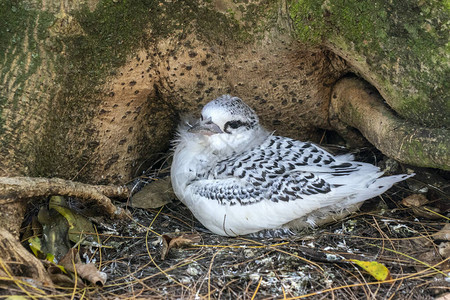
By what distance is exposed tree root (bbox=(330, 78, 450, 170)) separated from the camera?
3625 mm

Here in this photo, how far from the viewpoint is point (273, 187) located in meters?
3.90

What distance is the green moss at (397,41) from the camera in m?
3.44

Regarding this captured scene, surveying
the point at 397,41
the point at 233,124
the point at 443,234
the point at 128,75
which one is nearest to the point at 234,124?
the point at 233,124

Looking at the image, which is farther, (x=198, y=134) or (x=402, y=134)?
(x=198, y=134)

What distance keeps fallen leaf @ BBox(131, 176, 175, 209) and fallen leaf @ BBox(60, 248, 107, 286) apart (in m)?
0.98

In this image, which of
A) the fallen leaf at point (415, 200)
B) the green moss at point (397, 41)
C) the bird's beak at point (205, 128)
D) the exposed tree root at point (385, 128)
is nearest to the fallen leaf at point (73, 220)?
the bird's beak at point (205, 128)

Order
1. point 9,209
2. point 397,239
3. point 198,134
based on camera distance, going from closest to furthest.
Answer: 1. point 9,209
2. point 397,239
3. point 198,134

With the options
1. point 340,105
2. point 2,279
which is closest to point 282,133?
point 340,105

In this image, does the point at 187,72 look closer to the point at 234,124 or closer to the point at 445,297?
the point at 234,124

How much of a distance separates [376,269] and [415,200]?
3.34ft

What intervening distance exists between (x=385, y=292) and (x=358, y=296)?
172mm

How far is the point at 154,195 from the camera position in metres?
4.49

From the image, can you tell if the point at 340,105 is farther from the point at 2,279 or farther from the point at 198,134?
the point at 2,279

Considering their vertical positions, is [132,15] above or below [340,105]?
above
